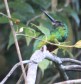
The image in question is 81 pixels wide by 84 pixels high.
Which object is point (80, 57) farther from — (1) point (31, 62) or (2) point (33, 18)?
(1) point (31, 62)

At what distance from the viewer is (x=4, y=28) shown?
231 centimetres

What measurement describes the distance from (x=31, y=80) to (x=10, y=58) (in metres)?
1.79

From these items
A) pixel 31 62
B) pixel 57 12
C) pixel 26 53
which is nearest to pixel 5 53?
pixel 26 53

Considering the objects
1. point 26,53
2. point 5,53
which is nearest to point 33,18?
point 26,53

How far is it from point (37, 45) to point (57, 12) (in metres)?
0.87

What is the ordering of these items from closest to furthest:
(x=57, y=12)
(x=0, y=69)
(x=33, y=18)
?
(x=33, y=18) < (x=57, y=12) < (x=0, y=69)

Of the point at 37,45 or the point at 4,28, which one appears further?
the point at 4,28

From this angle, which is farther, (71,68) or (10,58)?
(10,58)

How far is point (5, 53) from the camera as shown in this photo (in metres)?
2.37

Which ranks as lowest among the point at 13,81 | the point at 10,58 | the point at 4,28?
the point at 13,81

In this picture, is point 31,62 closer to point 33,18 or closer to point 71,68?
point 71,68

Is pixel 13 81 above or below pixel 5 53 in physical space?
below

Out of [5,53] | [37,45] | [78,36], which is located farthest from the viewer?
[5,53]

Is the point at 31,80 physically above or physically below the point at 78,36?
above
